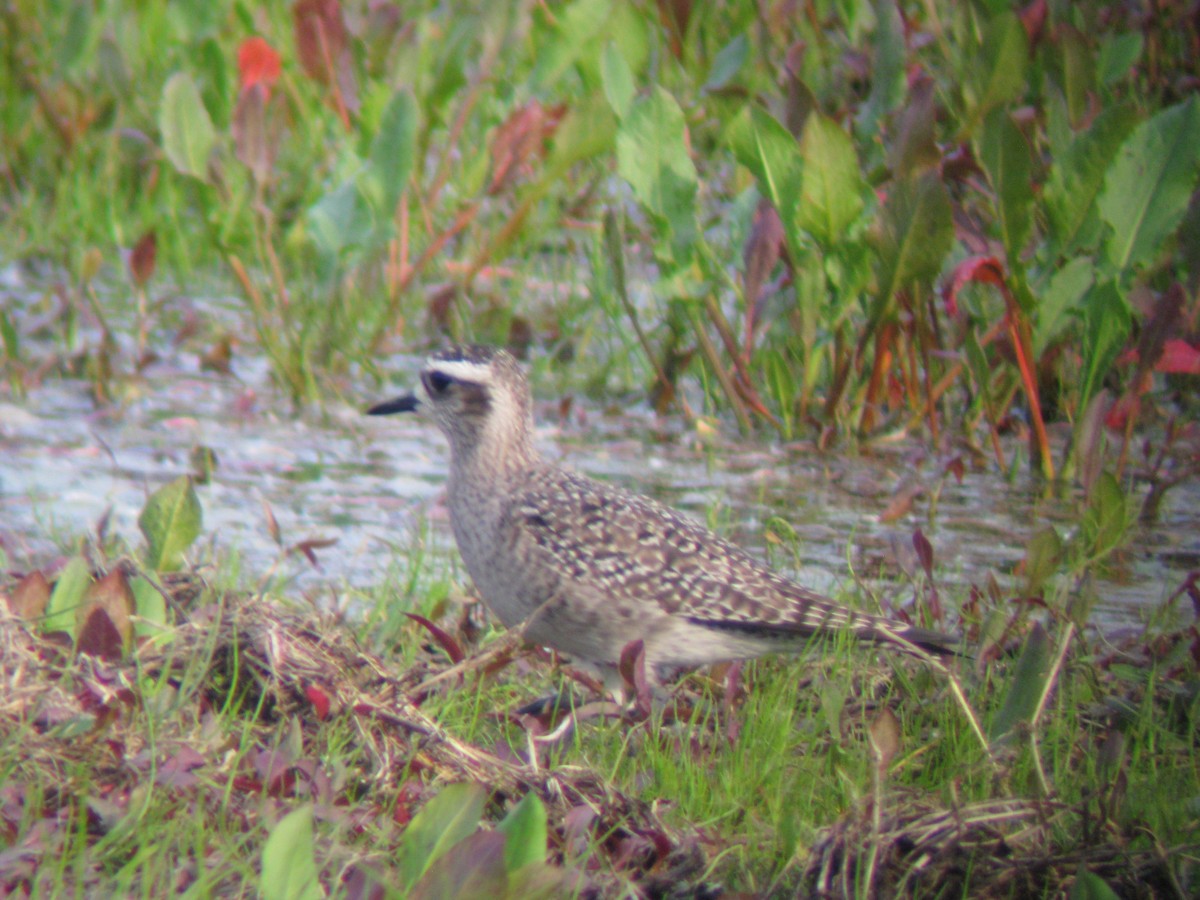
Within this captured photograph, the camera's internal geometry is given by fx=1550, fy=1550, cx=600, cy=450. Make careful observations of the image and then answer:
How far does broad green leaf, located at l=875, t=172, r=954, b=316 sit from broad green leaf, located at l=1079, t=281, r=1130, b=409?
63cm

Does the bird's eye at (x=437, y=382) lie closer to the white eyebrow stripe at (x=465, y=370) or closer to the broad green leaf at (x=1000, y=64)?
the white eyebrow stripe at (x=465, y=370)

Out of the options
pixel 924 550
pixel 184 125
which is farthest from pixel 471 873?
pixel 184 125

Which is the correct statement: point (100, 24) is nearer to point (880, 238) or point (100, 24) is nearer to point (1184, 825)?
point (880, 238)

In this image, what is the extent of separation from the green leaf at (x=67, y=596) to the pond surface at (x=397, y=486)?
3.15 ft

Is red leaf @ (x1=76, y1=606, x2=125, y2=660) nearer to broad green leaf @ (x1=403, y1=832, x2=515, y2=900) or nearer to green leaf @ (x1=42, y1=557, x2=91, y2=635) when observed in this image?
green leaf @ (x1=42, y1=557, x2=91, y2=635)

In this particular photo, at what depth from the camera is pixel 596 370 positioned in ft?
26.3

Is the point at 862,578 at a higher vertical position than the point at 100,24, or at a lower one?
lower

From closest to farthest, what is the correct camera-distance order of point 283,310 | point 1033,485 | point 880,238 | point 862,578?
point 862,578 < point 880,238 < point 1033,485 < point 283,310

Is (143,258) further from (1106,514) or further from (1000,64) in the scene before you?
(1106,514)

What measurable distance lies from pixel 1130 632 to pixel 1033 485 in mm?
1890

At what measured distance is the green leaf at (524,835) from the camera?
9.28 ft

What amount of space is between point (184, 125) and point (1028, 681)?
15.9 ft

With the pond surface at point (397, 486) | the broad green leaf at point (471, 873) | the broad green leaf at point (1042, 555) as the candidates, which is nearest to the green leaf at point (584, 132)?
the pond surface at point (397, 486)

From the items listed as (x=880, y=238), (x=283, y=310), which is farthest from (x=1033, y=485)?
(x=283, y=310)
